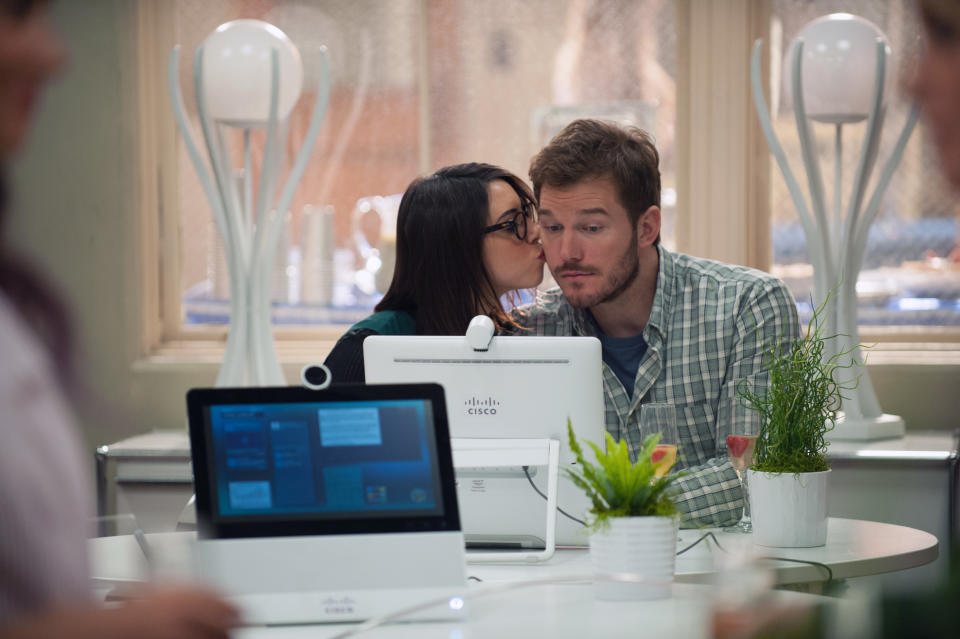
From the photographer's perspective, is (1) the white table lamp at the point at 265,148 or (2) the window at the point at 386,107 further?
(2) the window at the point at 386,107

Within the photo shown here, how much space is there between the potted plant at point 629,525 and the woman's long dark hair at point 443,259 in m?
0.94

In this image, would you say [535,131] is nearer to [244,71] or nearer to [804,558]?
[244,71]

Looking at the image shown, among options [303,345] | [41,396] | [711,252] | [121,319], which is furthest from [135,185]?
[41,396]

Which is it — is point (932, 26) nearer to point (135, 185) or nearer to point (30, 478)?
point (30, 478)

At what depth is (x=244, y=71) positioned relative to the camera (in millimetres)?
3164

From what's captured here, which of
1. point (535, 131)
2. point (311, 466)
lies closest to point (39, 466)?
point (311, 466)

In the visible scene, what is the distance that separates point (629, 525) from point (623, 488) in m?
0.05

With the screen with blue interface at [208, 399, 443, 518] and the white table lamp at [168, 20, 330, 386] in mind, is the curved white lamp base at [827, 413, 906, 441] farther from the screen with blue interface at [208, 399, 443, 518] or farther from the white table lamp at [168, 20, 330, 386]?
the screen with blue interface at [208, 399, 443, 518]

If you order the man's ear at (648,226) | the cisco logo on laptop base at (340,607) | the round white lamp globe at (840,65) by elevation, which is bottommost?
the cisco logo on laptop base at (340,607)

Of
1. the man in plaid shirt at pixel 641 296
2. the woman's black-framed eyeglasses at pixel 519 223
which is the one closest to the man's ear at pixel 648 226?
the man in plaid shirt at pixel 641 296

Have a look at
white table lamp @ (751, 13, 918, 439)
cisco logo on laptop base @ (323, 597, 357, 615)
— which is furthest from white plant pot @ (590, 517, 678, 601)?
white table lamp @ (751, 13, 918, 439)

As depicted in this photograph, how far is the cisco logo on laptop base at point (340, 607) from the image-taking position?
1406mm

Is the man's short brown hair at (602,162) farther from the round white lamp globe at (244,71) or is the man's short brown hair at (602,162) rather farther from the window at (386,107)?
the window at (386,107)

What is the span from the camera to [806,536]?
5.98 feet
